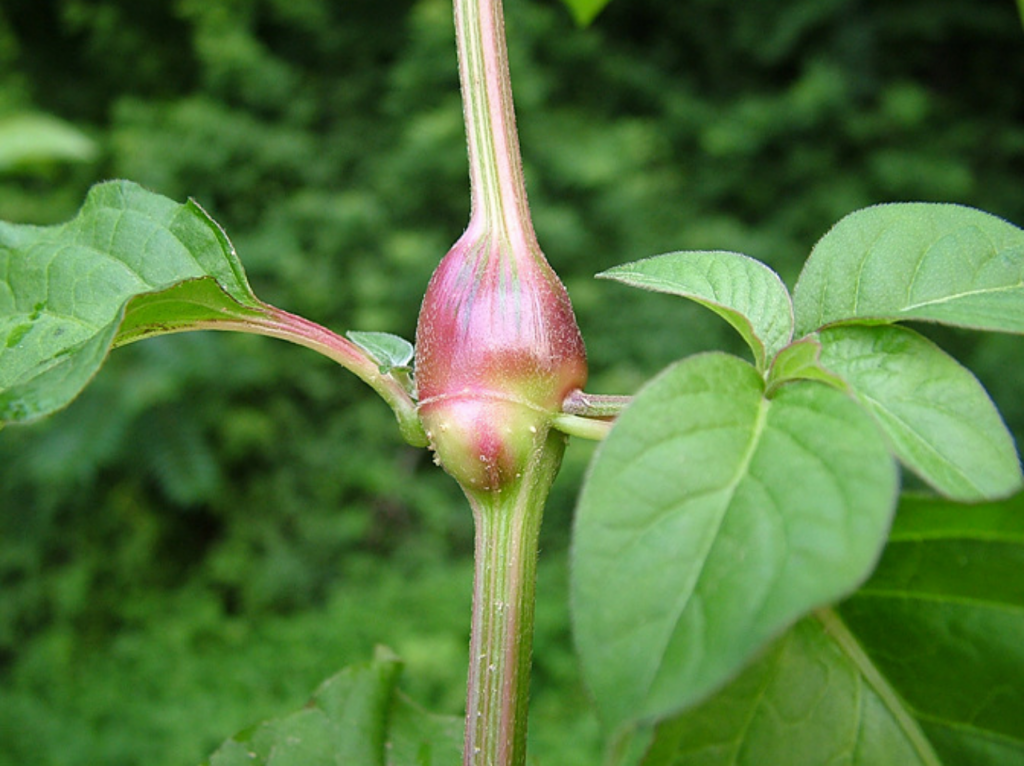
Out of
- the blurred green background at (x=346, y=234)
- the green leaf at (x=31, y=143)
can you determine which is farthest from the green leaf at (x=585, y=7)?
the blurred green background at (x=346, y=234)

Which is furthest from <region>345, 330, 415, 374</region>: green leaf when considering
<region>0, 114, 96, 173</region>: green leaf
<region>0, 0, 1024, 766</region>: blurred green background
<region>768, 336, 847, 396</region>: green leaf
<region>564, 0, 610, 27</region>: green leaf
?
<region>0, 0, 1024, 766</region>: blurred green background

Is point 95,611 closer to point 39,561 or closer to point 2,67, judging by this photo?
point 39,561

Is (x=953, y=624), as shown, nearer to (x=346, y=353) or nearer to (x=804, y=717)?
(x=804, y=717)

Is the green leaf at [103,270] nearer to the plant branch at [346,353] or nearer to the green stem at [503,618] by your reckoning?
the plant branch at [346,353]

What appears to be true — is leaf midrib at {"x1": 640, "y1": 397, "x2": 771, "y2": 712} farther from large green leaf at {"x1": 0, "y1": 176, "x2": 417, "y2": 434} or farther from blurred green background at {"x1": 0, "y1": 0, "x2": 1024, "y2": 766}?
blurred green background at {"x1": 0, "y1": 0, "x2": 1024, "y2": 766}

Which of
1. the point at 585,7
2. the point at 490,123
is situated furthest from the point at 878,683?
the point at 585,7

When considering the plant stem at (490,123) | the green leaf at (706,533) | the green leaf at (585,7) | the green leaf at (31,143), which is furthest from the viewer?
the green leaf at (31,143)
